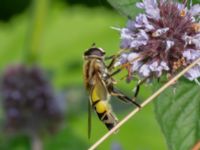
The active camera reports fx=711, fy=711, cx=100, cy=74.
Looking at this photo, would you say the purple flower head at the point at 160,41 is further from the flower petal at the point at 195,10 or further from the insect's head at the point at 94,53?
the insect's head at the point at 94,53

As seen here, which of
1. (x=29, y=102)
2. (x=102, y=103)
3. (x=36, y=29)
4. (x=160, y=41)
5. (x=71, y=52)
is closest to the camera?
(x=160, y=41)

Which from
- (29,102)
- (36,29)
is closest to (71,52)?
(36,29)

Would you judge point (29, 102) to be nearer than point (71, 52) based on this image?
Yes

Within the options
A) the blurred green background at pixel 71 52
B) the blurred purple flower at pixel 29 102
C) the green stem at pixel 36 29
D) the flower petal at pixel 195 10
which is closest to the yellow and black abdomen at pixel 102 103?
the flower petal at pixel 195 10

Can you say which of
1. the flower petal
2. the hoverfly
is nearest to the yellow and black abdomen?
the hoverfly

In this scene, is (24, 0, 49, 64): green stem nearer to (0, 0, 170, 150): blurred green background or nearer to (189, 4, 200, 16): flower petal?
(0, 0, 170, 150): blurred green background

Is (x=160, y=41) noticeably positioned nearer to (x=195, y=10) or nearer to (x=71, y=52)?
(x=195, y=10)
